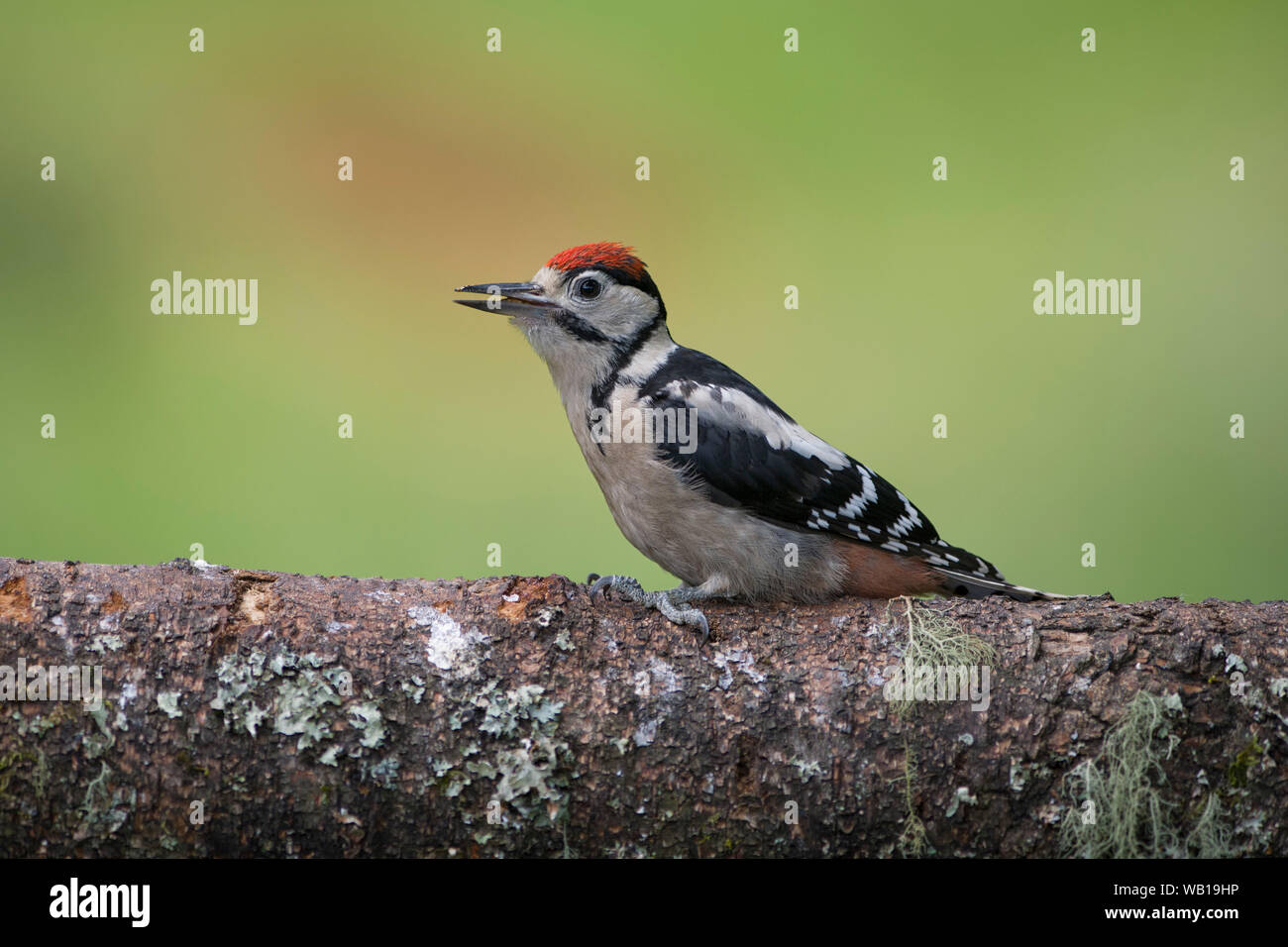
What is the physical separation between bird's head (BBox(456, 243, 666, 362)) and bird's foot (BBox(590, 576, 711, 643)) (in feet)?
2.41

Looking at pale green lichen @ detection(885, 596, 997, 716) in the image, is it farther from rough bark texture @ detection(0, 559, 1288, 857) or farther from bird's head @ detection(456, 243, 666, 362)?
bird's head @ detection(456, 243, 666, 362)

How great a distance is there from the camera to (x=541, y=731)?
75.2 inches

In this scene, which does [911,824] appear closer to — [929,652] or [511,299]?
[929,652]

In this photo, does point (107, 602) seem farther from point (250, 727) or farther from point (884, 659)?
point (884, 659)

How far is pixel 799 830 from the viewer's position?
1.92m

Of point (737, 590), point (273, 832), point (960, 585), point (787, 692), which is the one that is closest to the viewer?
point (273, 832)

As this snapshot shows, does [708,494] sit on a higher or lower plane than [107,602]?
higher

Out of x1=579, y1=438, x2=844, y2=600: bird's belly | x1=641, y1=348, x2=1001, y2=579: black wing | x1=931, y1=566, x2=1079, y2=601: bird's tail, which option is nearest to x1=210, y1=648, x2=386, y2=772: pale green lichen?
x1=579, y1=438, x2=844, y2=600: bird's belly

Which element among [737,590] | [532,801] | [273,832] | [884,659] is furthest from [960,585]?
[273,832]

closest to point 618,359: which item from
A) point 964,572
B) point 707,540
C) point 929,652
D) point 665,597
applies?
point 707,540

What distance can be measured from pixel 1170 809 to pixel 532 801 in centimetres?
111

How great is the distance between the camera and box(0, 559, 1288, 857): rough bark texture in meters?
1.83

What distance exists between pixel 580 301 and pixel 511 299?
0.17 meters
